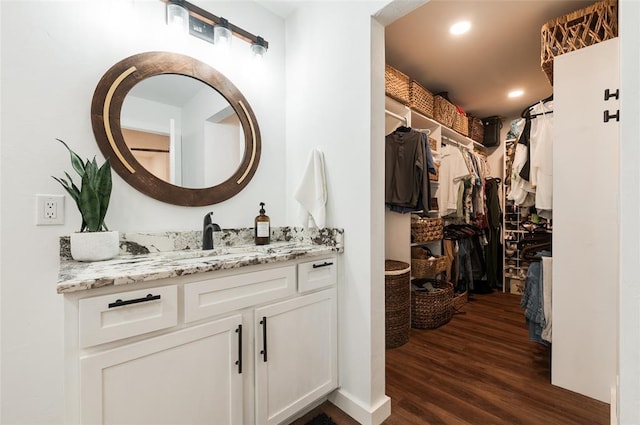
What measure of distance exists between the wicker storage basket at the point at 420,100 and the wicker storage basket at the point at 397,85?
0.07 m

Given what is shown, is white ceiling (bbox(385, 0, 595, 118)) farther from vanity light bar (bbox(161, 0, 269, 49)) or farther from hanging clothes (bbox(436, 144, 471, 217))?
vanity light bar (bbox(161, 0, 269, 49))

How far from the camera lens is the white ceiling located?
1939 mm

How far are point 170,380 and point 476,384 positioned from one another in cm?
176

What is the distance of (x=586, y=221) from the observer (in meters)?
1.60

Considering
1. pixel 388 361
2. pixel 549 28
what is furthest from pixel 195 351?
pixel 549 28

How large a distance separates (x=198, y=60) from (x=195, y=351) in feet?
5.14

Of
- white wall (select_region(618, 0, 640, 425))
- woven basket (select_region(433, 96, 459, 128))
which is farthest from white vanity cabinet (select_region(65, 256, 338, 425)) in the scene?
woven basket (select_region(433, 96, 459, 128))

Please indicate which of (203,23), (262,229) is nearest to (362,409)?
(262,229)

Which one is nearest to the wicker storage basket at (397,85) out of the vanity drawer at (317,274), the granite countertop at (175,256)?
the granite countertop at (175,256)

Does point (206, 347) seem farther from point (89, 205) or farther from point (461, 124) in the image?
point (461, 124)

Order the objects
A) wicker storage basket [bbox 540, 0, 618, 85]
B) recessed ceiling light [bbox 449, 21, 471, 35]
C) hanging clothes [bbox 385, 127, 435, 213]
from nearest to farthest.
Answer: wicker storage basket [bbox 540, 0, 618, 85]
recessed ceiling light [bbox 449, 21, 471, 35]
hanging clothes [bbox 385, 127, 435, 213]

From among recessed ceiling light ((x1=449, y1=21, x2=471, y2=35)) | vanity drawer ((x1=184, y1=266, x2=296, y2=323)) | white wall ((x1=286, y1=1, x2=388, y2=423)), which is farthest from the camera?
recessed ceiling light ((x1=449, y1=21, x2=471, y2=35))

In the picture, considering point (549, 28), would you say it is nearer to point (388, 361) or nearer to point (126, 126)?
point (388, 361)

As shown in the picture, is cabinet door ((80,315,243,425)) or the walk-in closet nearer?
cabinet door ((80,315,243,425))
